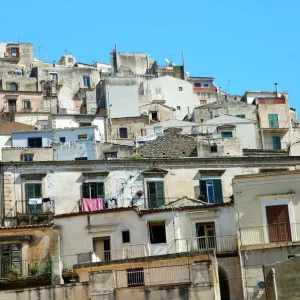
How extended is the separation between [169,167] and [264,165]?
702cm

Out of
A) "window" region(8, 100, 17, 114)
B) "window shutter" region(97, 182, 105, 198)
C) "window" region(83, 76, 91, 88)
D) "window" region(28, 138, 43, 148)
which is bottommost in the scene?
"window shutter" region(97, 182, 105, 198)

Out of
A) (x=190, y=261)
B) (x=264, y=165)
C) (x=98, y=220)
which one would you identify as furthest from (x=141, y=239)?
(x=264, y=165)

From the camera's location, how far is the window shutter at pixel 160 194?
175 ft

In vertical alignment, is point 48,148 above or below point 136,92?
below

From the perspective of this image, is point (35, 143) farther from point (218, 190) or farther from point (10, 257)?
point (10, 257)

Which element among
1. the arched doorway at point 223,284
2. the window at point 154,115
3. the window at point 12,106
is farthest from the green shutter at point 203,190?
the window at point 12,106

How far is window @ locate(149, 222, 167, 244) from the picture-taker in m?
45.1

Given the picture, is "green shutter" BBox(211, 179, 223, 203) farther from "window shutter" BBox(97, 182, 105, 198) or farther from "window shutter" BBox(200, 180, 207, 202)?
"window shutter" BBox(97, 182, 105, 198)

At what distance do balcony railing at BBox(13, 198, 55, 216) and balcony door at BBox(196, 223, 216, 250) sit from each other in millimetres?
11391

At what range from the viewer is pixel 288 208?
43.8m

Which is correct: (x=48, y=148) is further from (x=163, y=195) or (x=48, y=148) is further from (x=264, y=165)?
(x=264, y=165)

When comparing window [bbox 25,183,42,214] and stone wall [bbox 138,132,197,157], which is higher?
stone wall [bbox 138,132,197,157]

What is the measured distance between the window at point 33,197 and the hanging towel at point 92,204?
2.83m

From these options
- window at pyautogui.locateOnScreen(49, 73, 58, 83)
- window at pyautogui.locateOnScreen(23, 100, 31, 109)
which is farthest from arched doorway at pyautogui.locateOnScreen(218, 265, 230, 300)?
window at pyautogui.locateOnScreen(49, 73, 58, 83)
